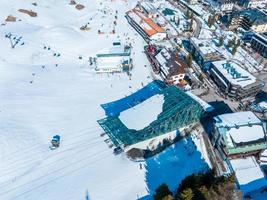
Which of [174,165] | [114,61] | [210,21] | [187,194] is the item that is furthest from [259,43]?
[187,194]

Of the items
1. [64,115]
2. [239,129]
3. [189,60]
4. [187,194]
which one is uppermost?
[187,194]

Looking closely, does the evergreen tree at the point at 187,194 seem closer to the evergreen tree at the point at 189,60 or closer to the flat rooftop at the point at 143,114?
the flat rooftop at the point at 143,114

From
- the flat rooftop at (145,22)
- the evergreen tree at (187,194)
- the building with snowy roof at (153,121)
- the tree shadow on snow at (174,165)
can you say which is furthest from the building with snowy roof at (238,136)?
the flat rooftop at (145,22)

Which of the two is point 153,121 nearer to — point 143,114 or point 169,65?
point 143,114

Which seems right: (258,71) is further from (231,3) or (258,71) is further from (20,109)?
(20,109)

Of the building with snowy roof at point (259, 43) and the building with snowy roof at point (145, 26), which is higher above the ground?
the building with snowy roof at point (259, 43)

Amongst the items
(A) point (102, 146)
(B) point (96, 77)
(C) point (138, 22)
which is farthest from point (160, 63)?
(A) point (102, 146)

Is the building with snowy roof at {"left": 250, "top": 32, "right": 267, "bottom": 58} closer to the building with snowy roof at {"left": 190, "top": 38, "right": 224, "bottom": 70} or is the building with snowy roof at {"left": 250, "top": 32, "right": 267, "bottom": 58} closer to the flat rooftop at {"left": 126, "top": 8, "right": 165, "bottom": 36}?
the building with snowy roof at {"left": 190, "top": 38, "right": 224, "bottom": 70}
